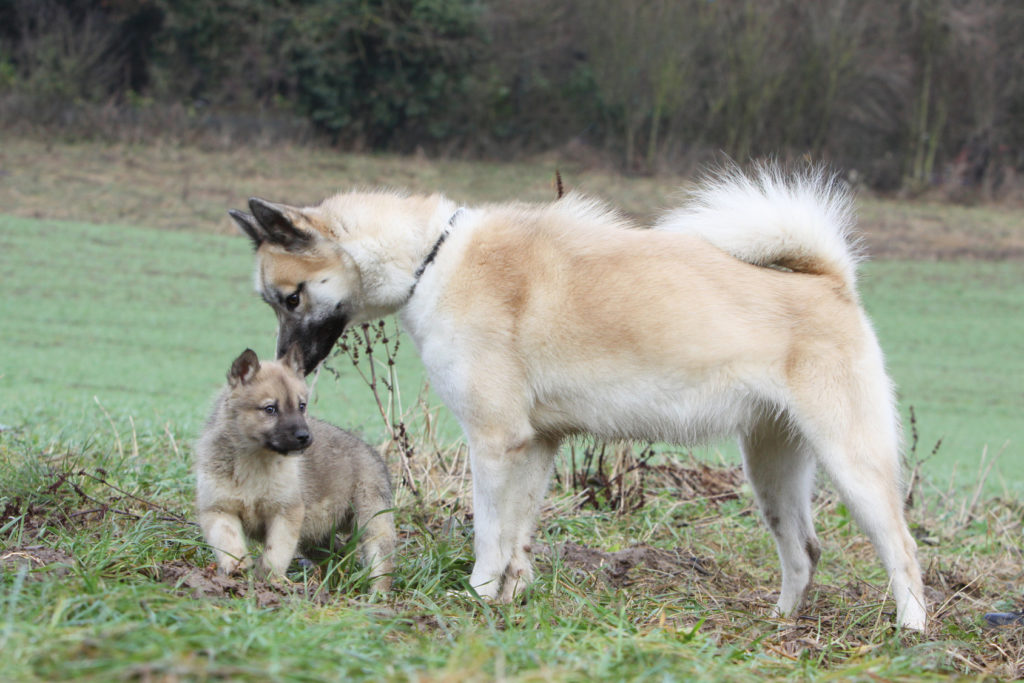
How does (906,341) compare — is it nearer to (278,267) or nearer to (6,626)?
(278,267)

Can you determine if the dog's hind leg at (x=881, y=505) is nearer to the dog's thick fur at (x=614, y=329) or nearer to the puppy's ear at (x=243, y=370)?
the dog's thick fur at (x=614, y=329)

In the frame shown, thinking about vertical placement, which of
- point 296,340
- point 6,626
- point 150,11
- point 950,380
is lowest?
point 950,380

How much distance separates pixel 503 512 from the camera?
4930 mm

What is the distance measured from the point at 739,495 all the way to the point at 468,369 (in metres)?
3.36

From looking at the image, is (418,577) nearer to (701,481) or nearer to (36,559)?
(36,559)

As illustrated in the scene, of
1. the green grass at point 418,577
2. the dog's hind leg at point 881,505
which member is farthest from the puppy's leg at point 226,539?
the dog's hind leg at point 881,505

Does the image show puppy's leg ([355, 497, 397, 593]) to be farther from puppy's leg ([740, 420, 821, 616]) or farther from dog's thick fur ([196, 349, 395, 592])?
puppy's leg ([740, 420, 821, 616])

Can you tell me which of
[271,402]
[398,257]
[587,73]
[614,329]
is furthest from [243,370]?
[587,73]

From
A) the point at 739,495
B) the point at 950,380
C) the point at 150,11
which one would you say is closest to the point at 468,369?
Answer: the point at 739,495

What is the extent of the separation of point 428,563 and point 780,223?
86.3 inches

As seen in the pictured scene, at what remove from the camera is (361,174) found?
24.5 m

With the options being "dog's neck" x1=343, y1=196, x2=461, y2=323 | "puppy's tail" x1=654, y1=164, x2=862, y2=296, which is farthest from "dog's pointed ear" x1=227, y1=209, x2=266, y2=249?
"puppy's tail" x1=654, y1=164, x2=862, y2=296

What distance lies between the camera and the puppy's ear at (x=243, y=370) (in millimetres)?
4805

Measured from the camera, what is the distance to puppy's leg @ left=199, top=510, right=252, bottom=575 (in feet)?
14.5
